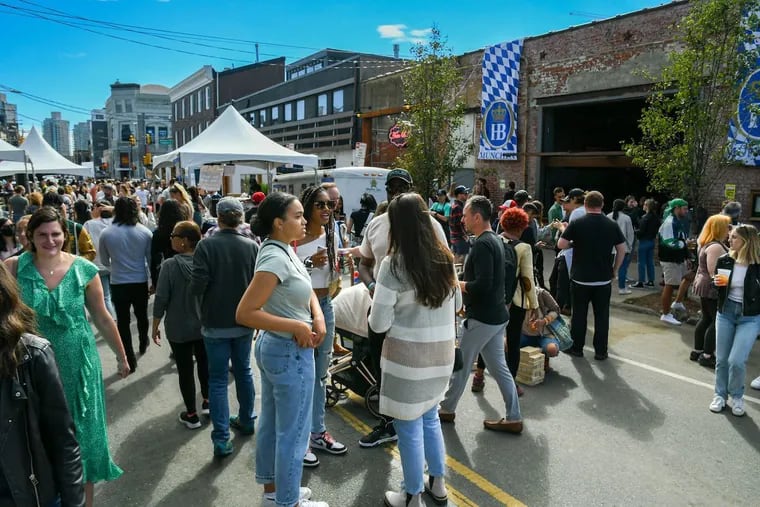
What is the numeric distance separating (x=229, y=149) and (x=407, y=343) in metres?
10.6

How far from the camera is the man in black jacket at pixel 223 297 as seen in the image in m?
3.95

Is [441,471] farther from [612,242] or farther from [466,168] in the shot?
[466,168]

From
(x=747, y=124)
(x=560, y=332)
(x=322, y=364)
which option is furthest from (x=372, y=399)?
(x=747, y=124)

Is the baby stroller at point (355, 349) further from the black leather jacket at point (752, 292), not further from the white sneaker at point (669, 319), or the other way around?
the white sneaker at point (669, 319)

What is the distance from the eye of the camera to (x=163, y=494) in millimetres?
3678

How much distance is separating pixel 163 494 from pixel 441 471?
74.7 inches

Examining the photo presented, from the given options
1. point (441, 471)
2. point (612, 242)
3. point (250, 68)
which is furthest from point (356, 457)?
point (250, 68)

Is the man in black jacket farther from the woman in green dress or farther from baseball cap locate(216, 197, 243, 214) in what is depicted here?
the woman in green dress

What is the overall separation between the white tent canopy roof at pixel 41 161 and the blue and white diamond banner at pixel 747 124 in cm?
1989

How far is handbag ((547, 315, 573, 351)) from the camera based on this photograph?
5926mm

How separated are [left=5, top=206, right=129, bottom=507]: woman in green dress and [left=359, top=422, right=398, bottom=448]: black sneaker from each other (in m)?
1.85

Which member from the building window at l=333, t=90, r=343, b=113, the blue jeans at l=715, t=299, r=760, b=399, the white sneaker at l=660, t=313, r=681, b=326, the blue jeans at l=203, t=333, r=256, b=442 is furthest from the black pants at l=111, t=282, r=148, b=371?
the building window at l=333, t=90, r=343, b=113

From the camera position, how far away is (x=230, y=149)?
41.3 feet

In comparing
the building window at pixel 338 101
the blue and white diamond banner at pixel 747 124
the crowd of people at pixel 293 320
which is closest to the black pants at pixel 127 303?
the crowd of people at pixel 293 320
